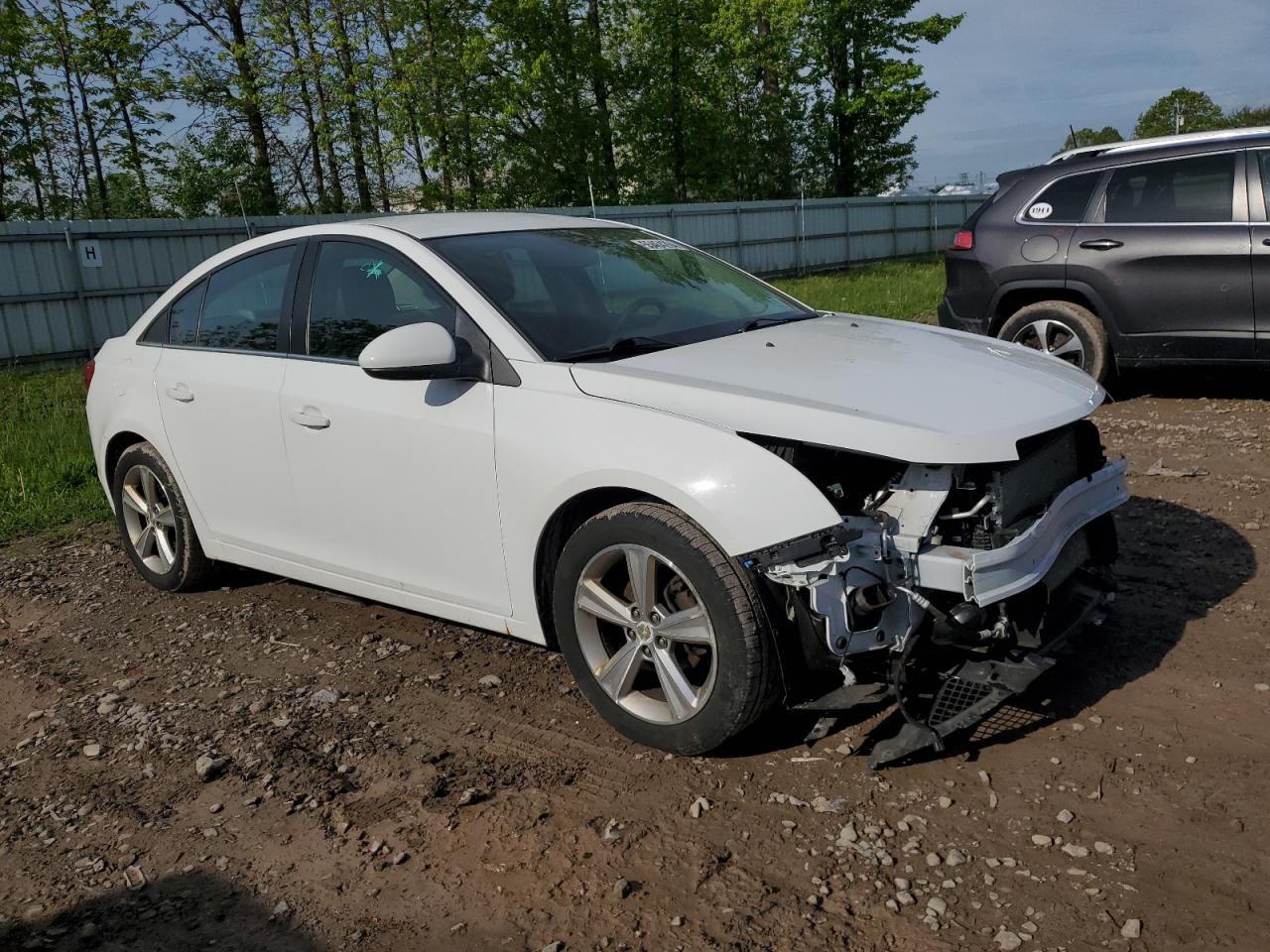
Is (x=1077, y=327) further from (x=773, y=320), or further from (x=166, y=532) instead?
(x=166, y=532)

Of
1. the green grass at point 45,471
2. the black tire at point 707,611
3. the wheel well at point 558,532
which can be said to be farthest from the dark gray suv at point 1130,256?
the green grass at point 45,471

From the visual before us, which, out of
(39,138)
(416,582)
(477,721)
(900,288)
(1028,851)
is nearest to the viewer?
(1028,851)

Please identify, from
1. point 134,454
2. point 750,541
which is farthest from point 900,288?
point 750,541

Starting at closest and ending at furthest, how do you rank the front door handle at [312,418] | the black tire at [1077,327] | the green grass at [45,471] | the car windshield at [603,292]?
the car windshield at [603,292] → the front door handle at [312,418] → the green grass at [45,471] → the black tire at [1077,327]

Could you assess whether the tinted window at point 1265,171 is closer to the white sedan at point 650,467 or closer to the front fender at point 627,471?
the white sedan at point 650,467

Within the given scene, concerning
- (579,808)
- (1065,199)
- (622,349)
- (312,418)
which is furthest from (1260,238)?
(579,808)

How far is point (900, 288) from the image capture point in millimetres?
19484

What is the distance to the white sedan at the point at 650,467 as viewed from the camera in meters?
Answer: 3.14

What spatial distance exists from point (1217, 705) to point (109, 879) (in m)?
3.39

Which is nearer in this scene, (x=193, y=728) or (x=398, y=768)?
(x=398, y=768)

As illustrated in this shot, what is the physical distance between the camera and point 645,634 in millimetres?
3428

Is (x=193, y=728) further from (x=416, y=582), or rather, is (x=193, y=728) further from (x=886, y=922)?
(x=886, y=922)

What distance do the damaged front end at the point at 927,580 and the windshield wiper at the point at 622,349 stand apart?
0.75 meters

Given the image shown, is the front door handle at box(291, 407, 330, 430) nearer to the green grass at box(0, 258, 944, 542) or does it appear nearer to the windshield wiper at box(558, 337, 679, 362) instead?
the windshield wiper at box(558, 337, 679, 362)
